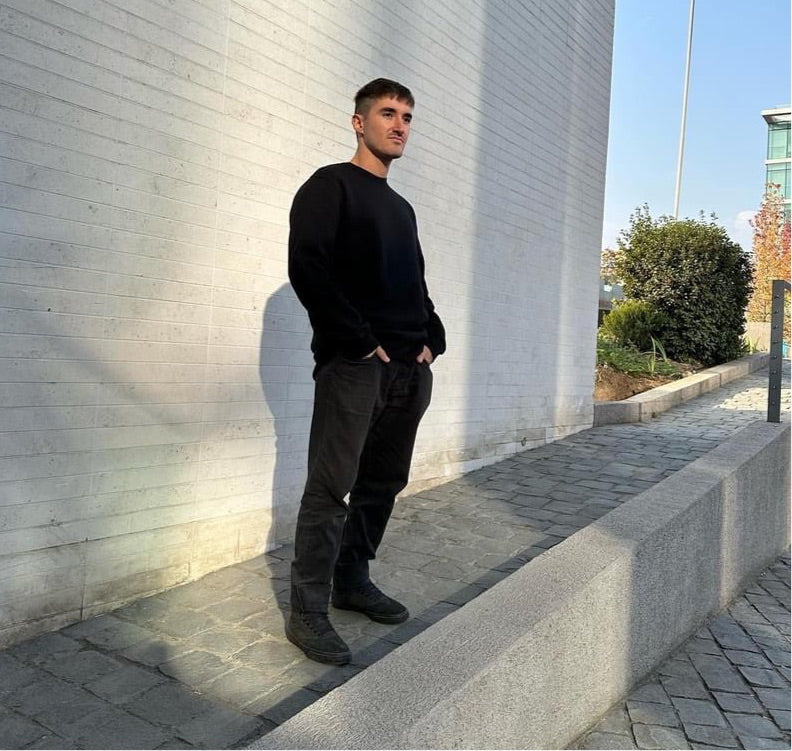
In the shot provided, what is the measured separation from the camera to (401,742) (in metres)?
1.50

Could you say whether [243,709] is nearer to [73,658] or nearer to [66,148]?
[73,658]

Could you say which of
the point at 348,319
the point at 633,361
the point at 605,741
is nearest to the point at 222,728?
the point at 605,741

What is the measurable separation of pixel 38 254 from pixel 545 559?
214cm

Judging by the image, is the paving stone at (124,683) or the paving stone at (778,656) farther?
the paving stone at (778,656)

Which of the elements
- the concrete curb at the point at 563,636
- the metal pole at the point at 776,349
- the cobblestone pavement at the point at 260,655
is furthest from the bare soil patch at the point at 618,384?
the concrete curb at the point at 563,636

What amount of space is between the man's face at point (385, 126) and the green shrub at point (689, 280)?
10.2m

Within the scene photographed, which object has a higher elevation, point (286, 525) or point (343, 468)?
point (343, 468)

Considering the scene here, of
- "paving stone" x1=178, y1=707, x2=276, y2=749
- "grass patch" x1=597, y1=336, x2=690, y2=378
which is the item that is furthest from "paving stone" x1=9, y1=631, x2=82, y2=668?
"grass patch" x1=597, y1=336, x2=690, y2=378

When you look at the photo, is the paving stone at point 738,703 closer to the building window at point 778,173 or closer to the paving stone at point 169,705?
the paving stone at point 169,705

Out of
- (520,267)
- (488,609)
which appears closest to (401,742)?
(488,609)

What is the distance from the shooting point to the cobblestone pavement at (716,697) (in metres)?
2.40

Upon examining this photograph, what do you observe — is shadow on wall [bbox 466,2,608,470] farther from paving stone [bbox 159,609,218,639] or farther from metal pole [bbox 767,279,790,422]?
paving stone [bbox 159,609,218,639]

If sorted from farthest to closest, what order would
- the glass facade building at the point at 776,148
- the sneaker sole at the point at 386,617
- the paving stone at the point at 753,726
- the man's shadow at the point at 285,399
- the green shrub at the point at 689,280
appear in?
the glass facade building at the point at 776,148 → the green shrub at the point at 689,280 → the man's shadow at the point at 285,399 → the sneaker sole at the point at 386,617 → the paving stone at the point at 753,726

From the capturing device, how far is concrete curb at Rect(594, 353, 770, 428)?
7.96m
